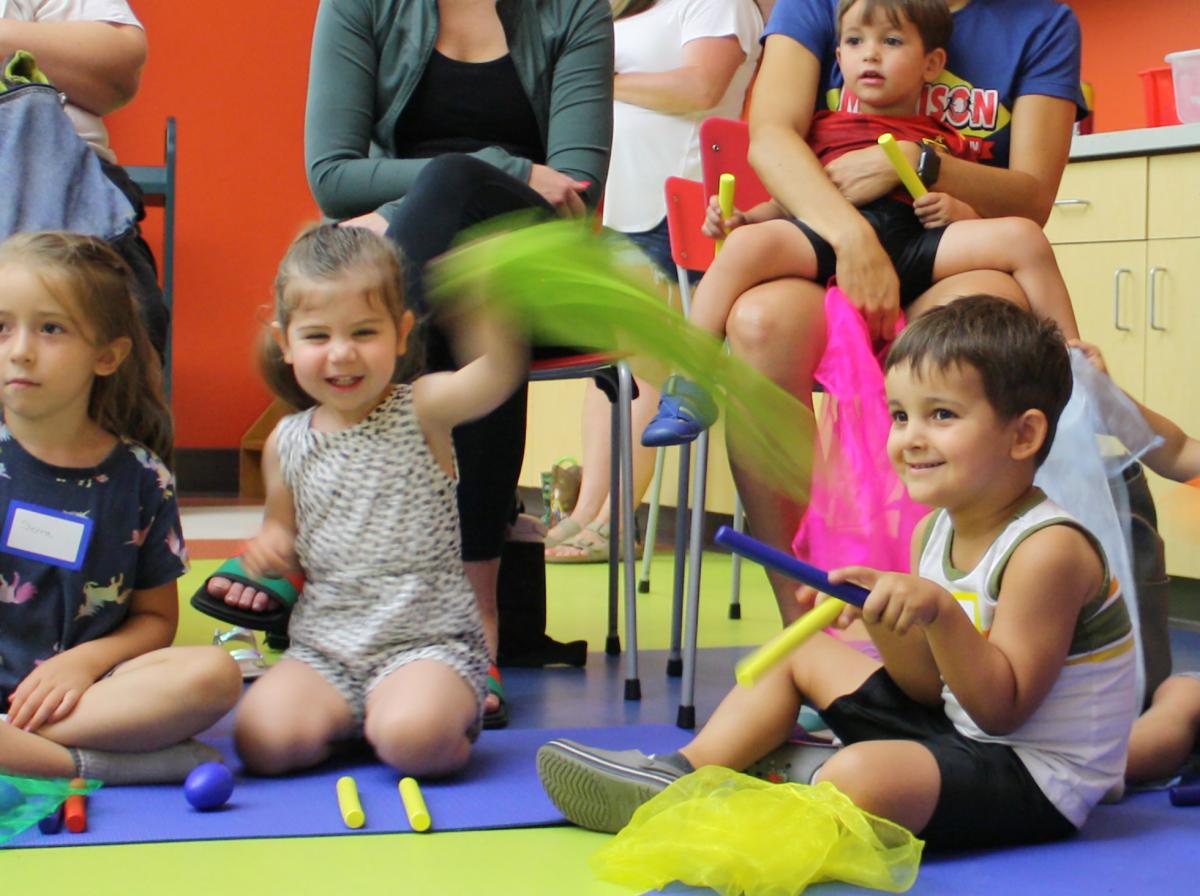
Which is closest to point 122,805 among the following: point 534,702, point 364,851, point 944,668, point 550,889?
point 364,851

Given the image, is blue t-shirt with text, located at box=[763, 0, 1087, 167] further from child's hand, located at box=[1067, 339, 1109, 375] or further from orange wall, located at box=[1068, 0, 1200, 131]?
orange wall, located at box=[1068, 0, 1200, 131]

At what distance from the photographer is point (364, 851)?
1152mm

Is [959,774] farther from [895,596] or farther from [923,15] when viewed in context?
[923,15]

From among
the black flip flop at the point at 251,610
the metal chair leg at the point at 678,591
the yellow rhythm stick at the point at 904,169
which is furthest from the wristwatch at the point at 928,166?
the black flip flop at the point at 251,610

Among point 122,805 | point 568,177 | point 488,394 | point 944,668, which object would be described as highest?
point 568,177

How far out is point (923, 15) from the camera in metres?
1.70

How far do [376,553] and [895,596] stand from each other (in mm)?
636

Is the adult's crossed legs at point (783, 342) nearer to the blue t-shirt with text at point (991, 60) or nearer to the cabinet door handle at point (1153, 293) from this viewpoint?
the blue t-shirt with text at point (991, 60)

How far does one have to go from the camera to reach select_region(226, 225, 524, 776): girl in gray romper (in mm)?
1465

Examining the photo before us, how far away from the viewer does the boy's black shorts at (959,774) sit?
1.15m

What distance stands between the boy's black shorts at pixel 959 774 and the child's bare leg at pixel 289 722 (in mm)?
502

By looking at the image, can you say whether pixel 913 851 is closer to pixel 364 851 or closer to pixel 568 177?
pixel 364 851

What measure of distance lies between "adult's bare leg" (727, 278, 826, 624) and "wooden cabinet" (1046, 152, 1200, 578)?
1187 mm

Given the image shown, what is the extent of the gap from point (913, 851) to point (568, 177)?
1044mm
